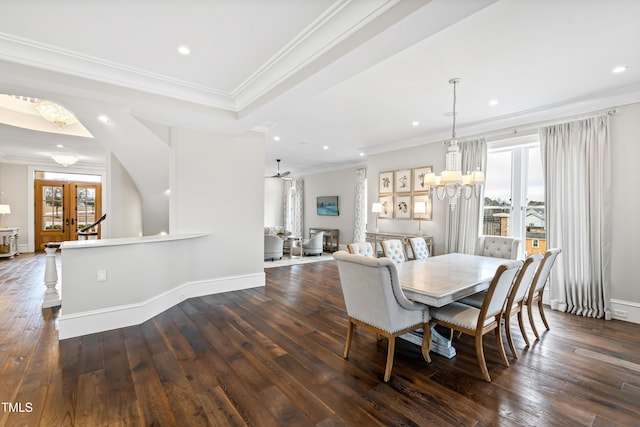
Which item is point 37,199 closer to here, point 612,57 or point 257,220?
point 257,220

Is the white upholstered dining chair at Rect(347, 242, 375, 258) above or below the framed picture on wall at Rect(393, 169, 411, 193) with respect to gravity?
below

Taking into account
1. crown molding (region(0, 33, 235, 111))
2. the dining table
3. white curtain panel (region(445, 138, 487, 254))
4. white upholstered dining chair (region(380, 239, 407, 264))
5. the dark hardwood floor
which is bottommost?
the dark hardwood floor

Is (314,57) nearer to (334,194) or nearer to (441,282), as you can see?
(441,282)

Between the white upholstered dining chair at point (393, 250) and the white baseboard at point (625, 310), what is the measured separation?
2727mm

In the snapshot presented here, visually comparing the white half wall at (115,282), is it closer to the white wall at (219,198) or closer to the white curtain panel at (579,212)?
the white wall at (219,198)

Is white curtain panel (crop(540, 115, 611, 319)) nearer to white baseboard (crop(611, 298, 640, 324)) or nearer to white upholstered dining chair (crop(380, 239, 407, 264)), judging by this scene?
white baseboard (crop(611, 298, 640, 324))

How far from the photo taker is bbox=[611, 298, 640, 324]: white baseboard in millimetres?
3597

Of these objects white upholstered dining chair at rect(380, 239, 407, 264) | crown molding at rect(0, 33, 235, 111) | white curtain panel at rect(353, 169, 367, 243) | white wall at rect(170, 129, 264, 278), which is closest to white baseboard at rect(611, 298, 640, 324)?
white upholstered dining chair at rect(380, 239, 407, 264)

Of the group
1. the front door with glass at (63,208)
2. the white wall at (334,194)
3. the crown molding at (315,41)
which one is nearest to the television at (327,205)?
the white wall at (334,194)

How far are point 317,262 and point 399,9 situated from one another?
20.0ft

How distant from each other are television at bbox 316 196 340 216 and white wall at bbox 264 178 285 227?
2435 mm

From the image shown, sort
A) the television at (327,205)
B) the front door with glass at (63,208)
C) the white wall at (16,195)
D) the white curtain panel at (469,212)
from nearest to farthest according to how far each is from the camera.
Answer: the white curtain panel at (469,212) → the white wall at (16,195) → the front door with glass at (63,208) → the television at (327,205)

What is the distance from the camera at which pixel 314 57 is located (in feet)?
8.34

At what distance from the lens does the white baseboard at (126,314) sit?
3.03 meters
